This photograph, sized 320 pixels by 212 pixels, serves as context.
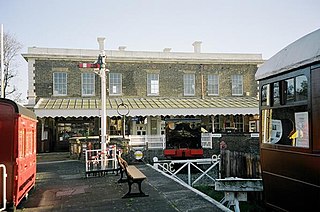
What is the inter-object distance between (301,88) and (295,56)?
0.55m

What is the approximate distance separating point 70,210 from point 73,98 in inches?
715

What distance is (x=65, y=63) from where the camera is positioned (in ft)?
80.7

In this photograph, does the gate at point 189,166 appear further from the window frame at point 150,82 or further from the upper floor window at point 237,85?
the upper floor window at point 237,85

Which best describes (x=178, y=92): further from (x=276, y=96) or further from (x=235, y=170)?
(x=276, y=96)

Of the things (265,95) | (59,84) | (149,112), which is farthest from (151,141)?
(265,95)

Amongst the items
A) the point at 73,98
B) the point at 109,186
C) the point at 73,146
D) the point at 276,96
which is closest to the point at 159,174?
the point at 109,186

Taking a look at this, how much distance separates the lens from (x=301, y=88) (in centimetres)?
553

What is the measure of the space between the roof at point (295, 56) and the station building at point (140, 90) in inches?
634

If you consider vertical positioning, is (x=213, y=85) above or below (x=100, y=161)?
above

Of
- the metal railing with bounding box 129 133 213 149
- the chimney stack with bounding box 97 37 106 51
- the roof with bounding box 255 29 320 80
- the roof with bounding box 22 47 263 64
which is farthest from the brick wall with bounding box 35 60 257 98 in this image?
the roof with bounding box 255 29 320 80

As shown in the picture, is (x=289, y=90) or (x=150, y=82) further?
(x=150, y=82)

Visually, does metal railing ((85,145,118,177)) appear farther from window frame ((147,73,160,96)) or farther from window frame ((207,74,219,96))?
window frame ((207,74,219,96))

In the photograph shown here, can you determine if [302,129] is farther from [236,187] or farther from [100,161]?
[100,161]

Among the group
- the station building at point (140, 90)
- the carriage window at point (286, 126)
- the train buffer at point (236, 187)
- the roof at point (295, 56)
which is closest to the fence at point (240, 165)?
the train buffer at point (236, 187)
